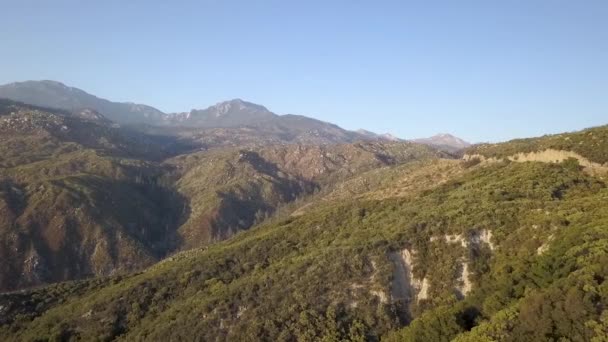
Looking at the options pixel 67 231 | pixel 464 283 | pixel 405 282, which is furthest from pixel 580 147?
pixel 67 231

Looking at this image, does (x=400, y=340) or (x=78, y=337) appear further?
(x=78, y=337)

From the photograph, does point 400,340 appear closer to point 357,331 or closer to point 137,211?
point 357,331

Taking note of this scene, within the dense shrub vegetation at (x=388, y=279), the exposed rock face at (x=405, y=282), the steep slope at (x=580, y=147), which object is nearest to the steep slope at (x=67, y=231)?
the dense shrub vegetation at (x=388, y=279)

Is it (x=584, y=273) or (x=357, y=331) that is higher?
(x=584, y=273)

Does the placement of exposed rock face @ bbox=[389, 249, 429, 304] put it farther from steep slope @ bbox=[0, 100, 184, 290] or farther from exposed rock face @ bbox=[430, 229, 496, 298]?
steep slope @ bbox=[0, 100, 184, 290]

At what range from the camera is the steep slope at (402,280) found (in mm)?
26703

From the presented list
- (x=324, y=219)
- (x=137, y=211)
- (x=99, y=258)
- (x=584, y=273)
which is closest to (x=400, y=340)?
(x=584, y=273)

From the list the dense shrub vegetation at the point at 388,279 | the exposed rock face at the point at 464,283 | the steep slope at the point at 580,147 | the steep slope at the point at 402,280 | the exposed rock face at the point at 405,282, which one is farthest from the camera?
the steep slope at the point at 580,147

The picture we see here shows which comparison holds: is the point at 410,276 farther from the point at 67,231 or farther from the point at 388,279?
the point at 67,231

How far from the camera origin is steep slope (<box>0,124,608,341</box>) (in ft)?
87.6

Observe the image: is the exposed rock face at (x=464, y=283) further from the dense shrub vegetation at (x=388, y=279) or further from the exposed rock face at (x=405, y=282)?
the exposed rock face at (x=405, y=282)

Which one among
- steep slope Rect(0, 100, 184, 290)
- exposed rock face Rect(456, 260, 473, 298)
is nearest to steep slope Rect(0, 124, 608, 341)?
exposed rock face Rect(456, 260, 473, 298)

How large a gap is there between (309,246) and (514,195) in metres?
19.7

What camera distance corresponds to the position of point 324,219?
57.6 m
